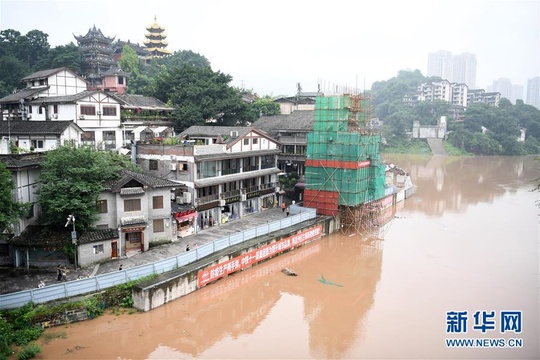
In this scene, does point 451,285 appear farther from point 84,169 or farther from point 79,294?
point 84,169

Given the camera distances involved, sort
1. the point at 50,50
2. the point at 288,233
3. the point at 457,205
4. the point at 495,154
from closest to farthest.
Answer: the point at 288,233 < the point at 457,205 < the point at 50,50 < the point at 495,154

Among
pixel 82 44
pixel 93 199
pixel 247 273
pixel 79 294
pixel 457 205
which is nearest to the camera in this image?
pixel 79 294

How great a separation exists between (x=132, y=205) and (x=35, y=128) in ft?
41.3

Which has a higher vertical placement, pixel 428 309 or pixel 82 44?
pixel 82 44

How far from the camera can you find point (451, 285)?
24.7 meters

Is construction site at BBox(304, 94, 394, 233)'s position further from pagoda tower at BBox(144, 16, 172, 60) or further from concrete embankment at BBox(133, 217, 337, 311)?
pagoda tower at BBox(144, 16, 172, 60)

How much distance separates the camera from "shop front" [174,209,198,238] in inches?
1096

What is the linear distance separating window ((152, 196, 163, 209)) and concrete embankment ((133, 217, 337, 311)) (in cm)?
464

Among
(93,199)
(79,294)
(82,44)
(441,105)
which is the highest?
(82,44)

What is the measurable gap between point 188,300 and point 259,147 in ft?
58.5

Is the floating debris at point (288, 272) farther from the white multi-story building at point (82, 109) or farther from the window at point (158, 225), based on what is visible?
the white multi-story building at point (82, 109)

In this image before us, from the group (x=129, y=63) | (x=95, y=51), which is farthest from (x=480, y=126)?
(x=95, y=51)

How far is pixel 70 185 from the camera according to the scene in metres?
22.9

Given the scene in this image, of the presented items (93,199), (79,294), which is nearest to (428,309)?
(79,294)
